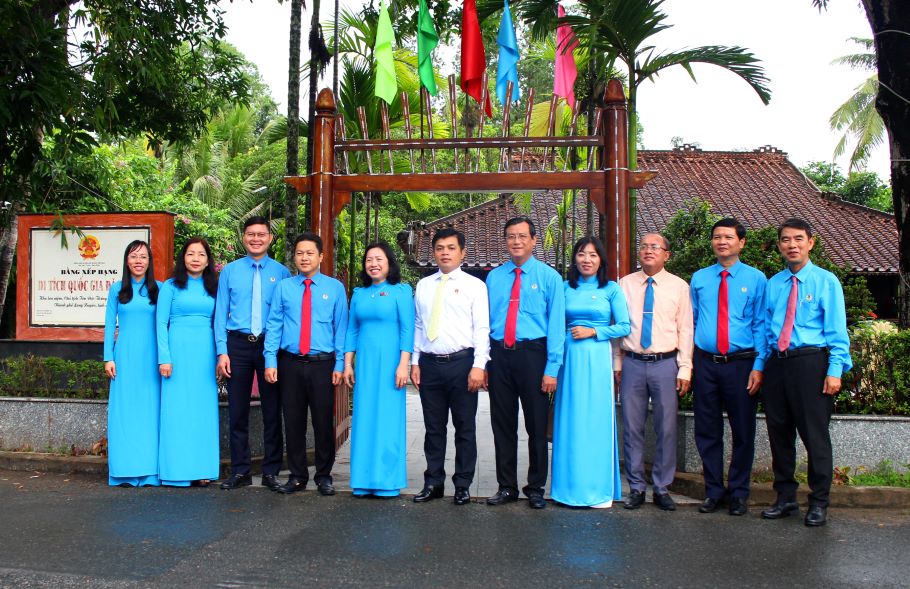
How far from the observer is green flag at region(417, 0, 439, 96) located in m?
7.82

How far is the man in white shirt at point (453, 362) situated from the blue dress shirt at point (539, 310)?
12cm

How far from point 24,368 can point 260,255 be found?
106 inches

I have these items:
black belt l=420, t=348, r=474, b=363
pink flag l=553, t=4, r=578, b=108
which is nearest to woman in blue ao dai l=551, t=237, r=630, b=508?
black belt l=420, t=348, r=474, b=363

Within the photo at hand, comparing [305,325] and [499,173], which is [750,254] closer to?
[499,173]

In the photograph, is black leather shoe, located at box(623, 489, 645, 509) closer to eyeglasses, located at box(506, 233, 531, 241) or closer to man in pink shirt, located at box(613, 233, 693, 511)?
man in pink shirt, located at box(613, 233, 693, 511)

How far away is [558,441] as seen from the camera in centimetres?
575

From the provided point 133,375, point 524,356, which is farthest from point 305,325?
point 524,356

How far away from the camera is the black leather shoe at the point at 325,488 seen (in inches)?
235

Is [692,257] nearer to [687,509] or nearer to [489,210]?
[687,509]

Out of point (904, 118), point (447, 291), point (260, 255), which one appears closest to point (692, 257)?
point (904, 118)

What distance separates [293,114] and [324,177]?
2233mm

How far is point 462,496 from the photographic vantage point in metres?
5.70

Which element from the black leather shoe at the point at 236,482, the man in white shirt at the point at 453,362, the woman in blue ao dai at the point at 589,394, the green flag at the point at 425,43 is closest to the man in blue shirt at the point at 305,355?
the black leather shoe at the point at 236,482

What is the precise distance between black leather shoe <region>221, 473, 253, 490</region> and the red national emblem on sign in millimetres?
3490
